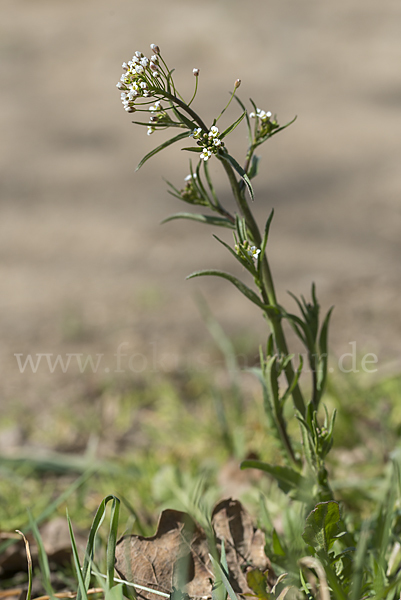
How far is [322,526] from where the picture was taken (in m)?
0.76

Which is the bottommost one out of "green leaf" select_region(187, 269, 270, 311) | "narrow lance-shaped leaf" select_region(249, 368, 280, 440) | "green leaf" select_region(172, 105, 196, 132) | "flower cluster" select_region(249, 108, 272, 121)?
"narrow lance-shaped leaf" select_region(249, 368, 280, 440)

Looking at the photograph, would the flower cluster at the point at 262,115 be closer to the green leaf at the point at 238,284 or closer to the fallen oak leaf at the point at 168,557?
the green leaf at the point at 238,284

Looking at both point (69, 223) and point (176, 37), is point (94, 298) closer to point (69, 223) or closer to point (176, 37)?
point (69, 223)

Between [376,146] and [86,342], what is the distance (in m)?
2.57

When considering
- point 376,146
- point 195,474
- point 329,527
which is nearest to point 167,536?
point 329,527

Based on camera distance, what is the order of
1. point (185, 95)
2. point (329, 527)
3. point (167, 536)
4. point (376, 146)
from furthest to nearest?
point (185, 95) → point (376, 146) → point (167, 536) → point (329, 527)

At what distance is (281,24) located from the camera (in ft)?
20.7

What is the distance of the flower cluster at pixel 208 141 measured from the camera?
27.2 inches

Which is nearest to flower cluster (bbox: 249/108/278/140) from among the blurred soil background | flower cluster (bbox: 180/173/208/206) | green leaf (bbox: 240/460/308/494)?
flower cluster (bbox: 180/173/208/206)

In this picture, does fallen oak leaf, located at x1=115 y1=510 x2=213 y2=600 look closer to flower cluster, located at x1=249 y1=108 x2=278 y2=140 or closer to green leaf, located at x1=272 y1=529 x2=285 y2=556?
green leaf, located at x1=272 y1=529 x2=285 y2=556

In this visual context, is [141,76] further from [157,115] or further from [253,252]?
[253,252]

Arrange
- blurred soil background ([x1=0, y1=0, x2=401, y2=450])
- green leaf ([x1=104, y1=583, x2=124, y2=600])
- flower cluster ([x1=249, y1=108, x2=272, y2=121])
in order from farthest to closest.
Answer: blurred soil background ([x1=0, y1=0, x2=401, y2=450]) < flower cluster ([x1=249, y1=108, x2=272, y2=121]) < green leaf ([x1=104, y1=583, x2=124, y2=600])

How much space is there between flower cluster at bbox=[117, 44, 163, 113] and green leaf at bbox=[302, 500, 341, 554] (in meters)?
0.55

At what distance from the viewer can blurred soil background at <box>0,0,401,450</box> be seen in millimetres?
2422
